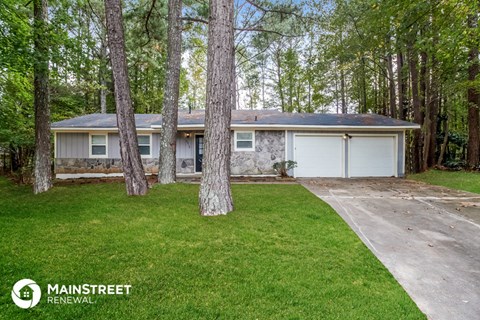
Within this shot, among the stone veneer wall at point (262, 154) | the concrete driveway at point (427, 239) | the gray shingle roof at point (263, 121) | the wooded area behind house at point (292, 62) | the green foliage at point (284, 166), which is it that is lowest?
the concrete driveway at point (427, 239)

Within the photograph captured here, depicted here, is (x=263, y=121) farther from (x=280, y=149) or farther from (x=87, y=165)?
(x=87, y=165)

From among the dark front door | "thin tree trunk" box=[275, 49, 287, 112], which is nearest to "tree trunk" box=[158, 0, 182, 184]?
the dark front door

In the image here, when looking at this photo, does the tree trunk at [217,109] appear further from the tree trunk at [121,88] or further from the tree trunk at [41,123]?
the tree trunk at [41,123]

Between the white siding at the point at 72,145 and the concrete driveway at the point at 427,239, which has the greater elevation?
the white siding at the point at 72,145

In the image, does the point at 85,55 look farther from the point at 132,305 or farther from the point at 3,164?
the point at 3,164

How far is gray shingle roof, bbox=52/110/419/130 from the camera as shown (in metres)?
10.7

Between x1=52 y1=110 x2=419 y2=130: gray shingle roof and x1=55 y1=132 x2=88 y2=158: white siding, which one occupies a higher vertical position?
x1=52 y1=110 x2=419 y2=130: gray shingle roof

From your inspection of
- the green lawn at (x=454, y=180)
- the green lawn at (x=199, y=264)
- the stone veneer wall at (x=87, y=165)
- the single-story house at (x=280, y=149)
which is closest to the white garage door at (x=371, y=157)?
the single-story house at (x=280, y=149)

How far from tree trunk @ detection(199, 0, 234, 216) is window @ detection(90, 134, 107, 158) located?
8264 mm

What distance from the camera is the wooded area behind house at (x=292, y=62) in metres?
6.86

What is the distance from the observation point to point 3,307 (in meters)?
2.14

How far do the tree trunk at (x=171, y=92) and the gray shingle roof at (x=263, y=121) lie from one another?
2596 millimetres

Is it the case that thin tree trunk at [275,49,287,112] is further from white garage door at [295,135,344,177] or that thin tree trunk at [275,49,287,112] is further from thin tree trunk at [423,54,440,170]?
white garage door at [295,135,344,177]

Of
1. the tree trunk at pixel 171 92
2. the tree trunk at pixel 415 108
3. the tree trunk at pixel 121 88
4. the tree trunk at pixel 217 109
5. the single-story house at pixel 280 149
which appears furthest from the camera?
the tree trunk at pixel 415 108
